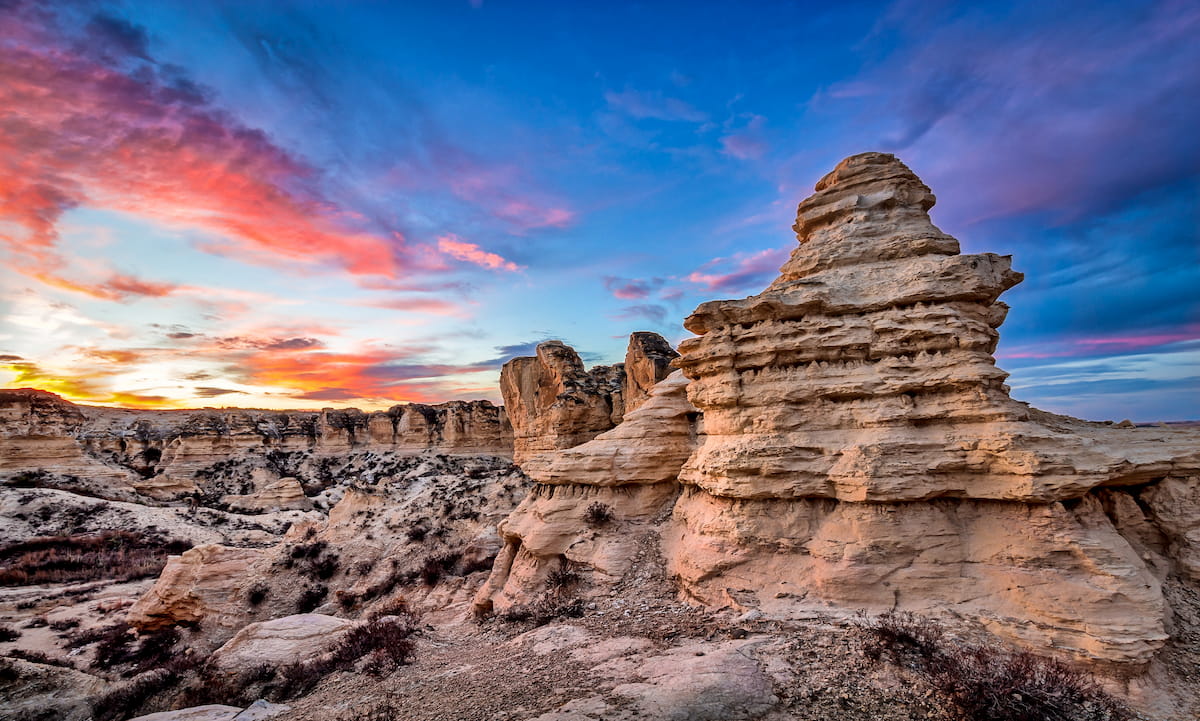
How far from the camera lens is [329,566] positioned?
2155cm

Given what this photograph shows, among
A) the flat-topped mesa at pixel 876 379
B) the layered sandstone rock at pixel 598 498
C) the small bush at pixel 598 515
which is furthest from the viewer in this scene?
the small bush at pixel 598 515

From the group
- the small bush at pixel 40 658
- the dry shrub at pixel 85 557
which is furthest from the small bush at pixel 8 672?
the dry shrub at pixel 85 557

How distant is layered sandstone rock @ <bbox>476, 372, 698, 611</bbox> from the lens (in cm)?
Answer: 1273

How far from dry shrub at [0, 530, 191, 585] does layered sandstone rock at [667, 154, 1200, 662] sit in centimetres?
3584

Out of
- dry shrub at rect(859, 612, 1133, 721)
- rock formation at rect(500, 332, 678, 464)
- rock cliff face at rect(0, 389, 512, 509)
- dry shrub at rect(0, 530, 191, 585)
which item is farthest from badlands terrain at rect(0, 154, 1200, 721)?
rock cliff face at rect(0, 389, 512, 509)

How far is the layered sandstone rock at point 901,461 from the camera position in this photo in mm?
7660

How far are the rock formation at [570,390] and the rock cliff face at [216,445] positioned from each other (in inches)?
598

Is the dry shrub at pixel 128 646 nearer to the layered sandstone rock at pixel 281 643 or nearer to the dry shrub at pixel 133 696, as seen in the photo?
the dry shrub at pixel 133 696

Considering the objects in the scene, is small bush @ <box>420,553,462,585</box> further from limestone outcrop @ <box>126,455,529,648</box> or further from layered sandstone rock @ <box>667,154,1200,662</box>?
layered sandstone rock @ <box>667,154,1200,662</box>

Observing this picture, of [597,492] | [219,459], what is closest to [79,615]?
[597,492]

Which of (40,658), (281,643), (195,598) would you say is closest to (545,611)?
(281,643)

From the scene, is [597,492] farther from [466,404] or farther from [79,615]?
[466,404]

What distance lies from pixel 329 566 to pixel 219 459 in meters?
46.2

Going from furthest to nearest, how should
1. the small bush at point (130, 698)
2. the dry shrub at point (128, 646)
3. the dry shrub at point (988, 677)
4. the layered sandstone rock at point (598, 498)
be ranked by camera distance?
1. the dry shrub at point (128, 646)
2. the layered sandstone rock at point (598, 498)
3. the small bush at point (130, 698)
4. the dry shrub at point (988, 677)
